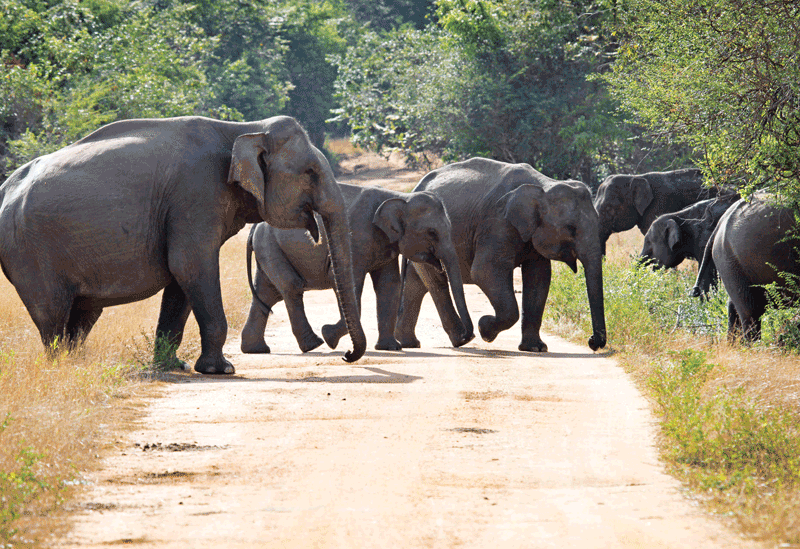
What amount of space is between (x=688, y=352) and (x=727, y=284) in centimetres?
321

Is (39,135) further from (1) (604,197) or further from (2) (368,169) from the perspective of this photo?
(2) (368,169)

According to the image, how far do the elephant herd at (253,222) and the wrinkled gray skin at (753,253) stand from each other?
→ 0.01m

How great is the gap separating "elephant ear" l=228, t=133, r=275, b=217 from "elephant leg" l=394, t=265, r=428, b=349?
4383 millimetres

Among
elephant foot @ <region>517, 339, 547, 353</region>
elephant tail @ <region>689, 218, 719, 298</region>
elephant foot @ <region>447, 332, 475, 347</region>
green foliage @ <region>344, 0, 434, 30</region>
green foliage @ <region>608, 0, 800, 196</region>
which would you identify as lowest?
elephant foot @ <region>517, 339, 547, 353</region>

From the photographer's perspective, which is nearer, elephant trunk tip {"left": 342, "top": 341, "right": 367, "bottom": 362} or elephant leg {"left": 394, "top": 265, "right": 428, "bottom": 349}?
elephant trunk tip {"left": 342, "top": 341, "right": 367, "bottom": 362}

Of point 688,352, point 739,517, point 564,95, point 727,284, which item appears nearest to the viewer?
point 739,517

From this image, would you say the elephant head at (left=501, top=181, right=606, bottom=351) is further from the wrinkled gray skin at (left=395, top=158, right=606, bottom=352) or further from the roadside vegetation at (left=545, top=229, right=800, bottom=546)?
the roadside vegetation at (left=545, top=229, right=800, bottom=546)

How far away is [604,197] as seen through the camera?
19.8 metres

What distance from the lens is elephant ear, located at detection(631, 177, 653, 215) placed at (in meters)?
19.4

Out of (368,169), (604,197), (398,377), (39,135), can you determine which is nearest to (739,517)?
(398,377)

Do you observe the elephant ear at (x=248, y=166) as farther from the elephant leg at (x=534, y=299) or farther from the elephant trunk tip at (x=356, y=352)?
the elephant leg at (x=534, y=299)

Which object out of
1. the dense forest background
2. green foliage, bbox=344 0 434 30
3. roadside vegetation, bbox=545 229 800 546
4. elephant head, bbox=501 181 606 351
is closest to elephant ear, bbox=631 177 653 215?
the dense forest background

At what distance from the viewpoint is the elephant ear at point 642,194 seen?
19422 millimetres

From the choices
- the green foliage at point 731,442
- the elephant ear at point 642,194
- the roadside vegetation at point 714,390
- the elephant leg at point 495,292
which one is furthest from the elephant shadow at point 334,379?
the elephant ear at point 642,194
